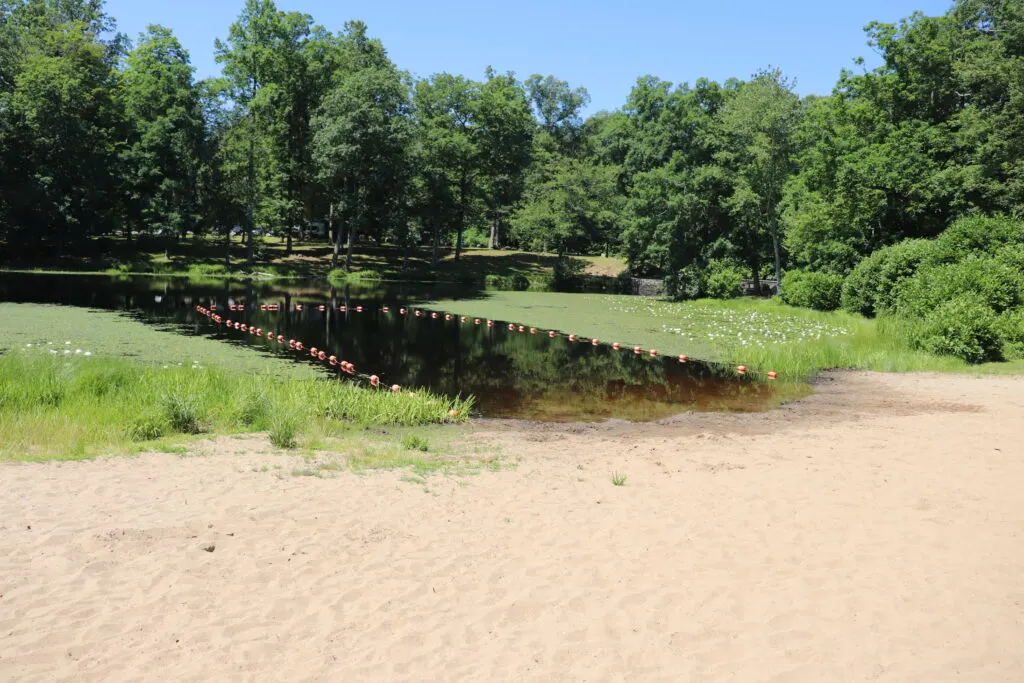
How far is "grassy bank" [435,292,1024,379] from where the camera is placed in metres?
19.9

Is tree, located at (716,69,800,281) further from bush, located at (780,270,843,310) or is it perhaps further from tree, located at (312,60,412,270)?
tree, located at (312,60,412,270)

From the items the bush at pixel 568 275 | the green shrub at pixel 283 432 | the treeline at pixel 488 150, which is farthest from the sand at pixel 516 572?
the bush at pixel 568 275

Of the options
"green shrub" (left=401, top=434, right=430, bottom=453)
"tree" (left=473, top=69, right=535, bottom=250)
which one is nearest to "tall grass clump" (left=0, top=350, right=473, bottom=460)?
"green shrub" (left=401, top=434, right=430, bottom=453)

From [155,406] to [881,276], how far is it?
27604 millimetres

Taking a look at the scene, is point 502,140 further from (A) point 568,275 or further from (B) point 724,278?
(B) point 724,278

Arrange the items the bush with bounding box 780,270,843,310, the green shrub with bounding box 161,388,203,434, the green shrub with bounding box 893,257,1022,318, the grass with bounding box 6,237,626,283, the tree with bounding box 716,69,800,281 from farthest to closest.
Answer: the grass with bounding box 6,237,626,283
the tree with bounding box 716,69,800,281
the bush with bounding box 780,270,843,310
the green shrub with bounding box 893,257,1022,318
the green shrub with bounding box 161,388,203,434

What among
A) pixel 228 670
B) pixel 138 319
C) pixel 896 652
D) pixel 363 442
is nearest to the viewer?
pixel 228 670

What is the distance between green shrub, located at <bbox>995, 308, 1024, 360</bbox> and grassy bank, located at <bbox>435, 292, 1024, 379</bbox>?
70 cm

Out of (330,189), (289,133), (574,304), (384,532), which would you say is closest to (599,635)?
(384,532)

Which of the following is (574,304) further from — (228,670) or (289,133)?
(228,670)

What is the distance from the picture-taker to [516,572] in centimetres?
617

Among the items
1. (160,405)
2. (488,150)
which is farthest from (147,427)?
(488,150)

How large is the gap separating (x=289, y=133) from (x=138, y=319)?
3757cm

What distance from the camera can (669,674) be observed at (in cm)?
471
